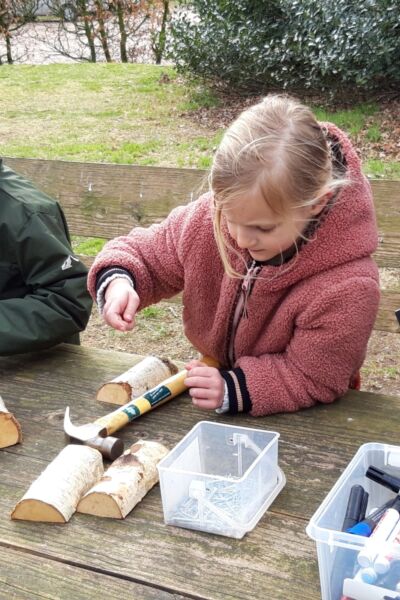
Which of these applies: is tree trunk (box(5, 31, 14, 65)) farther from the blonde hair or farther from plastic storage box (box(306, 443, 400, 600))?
plastic storage box (box(306, 443, 400, 600))

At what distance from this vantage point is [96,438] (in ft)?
5.30

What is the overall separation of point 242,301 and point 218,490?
27.7 inches

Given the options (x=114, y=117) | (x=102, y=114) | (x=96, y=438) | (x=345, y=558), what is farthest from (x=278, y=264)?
(x=102, y=114)

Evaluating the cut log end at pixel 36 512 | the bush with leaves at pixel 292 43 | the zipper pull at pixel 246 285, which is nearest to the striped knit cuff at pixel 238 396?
the zipper pull at pixel 246 285

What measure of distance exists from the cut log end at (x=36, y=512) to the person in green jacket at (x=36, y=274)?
758 millimetres

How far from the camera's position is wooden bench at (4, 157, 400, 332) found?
2.79 meters

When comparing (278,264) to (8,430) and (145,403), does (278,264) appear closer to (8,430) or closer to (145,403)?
(145,403)

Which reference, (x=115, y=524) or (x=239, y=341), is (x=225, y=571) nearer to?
(x=115, y=524)

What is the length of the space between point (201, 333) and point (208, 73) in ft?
20.2

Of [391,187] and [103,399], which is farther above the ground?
[391,187]

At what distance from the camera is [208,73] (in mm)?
7863

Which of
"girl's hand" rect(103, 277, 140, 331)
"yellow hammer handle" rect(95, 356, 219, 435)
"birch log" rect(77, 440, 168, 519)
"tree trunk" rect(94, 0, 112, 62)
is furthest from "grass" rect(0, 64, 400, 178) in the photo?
"birch log" rect(77, 440, 168, 519)

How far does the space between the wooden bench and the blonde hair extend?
1.07 m

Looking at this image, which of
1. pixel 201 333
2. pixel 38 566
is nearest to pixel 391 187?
pixel 201 333
